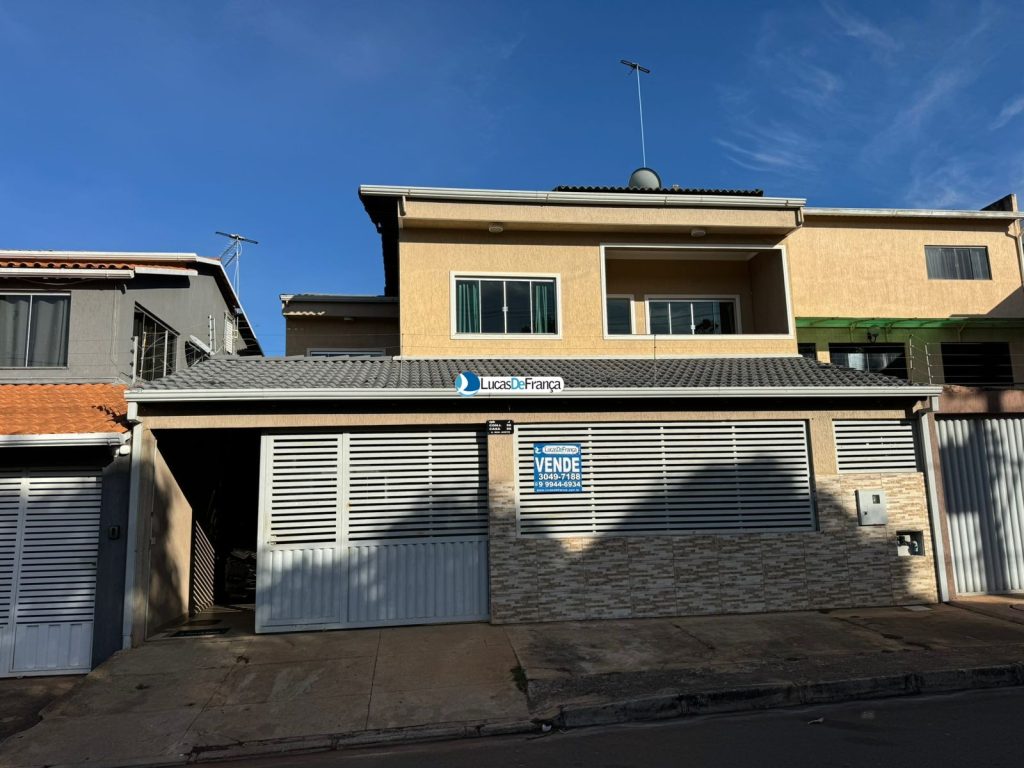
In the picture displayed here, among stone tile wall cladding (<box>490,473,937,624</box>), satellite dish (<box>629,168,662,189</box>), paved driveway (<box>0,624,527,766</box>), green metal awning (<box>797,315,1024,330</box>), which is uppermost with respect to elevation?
satellite dish (<box>629,168,662,189</box>)

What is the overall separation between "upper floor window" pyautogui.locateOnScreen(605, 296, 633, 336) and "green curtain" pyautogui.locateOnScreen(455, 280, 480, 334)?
2969 mm

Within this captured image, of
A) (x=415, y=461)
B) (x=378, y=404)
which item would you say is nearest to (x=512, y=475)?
(x=415, y=461)

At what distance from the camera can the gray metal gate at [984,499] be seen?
36.0ft

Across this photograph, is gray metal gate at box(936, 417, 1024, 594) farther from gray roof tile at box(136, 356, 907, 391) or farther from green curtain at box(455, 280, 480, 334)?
green curtain at box(455, 280, 480, 334)

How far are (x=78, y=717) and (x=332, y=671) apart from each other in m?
2.38

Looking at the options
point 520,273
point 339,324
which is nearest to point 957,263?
point 520,273

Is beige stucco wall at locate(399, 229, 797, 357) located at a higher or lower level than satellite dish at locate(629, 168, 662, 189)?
lower

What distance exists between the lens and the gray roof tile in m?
9.71

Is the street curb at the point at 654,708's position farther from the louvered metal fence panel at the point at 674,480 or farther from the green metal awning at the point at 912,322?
the green metal awning at the point at 912,322

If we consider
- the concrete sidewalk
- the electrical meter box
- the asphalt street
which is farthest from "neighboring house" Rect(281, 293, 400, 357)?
the asphalt street

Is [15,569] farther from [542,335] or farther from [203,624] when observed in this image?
[542,335]

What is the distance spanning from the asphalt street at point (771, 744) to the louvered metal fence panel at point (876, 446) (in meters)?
4.53

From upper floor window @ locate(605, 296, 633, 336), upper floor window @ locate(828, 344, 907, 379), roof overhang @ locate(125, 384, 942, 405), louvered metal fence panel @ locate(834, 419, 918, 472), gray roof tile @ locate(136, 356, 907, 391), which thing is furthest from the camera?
upper floor window @ locate(828, 344, 907, 379)

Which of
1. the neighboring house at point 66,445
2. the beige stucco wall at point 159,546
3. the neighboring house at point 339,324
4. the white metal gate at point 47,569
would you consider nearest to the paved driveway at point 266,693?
the beige stucco wall at point 159,546
